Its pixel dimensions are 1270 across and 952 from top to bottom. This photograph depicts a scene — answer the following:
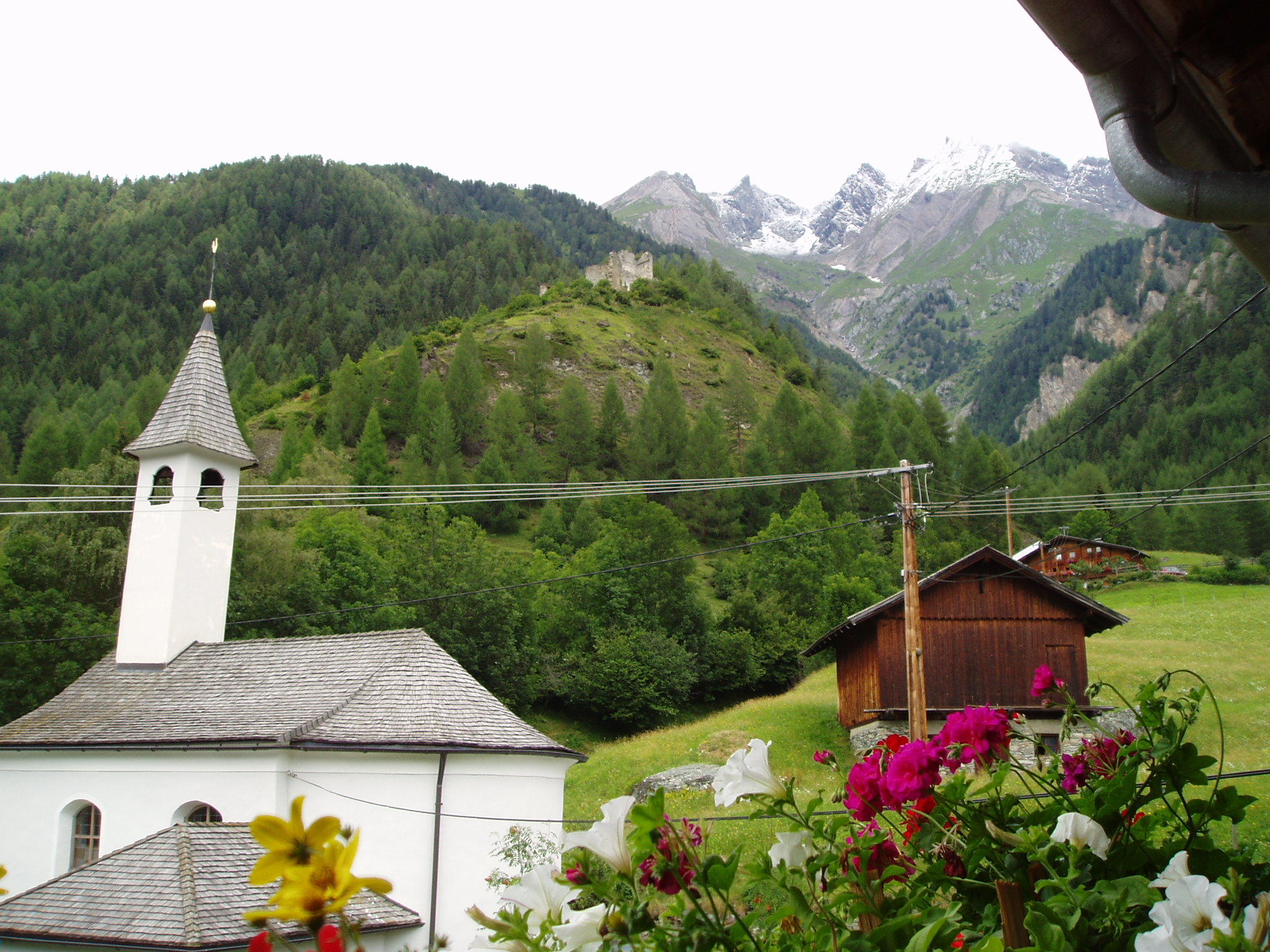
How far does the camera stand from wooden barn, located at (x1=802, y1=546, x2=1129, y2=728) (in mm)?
23844

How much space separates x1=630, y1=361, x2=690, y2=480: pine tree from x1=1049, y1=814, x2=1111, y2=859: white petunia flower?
220 feet

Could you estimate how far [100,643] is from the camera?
30719 millimetres

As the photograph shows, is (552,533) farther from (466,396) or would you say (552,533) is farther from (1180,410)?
(1180,410)

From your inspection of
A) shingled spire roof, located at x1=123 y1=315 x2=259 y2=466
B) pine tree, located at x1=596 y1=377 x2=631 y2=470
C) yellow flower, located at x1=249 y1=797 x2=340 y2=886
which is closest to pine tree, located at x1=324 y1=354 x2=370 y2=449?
pine tree, located at x1=596 y1=377 x2=631 y2=470

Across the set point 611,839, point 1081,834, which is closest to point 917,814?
point 1081,834

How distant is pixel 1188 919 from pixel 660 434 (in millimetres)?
69822

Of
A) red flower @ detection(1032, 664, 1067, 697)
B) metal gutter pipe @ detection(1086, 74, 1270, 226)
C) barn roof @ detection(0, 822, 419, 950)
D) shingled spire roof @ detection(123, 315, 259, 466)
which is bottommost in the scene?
barn roof @ detection(0, 822, 419, 950)

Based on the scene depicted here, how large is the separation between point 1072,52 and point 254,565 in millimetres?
40124

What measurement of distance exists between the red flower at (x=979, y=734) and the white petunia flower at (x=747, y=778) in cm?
57

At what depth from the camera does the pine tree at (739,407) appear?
79.7 metres

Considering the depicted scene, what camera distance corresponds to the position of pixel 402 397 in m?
72.2

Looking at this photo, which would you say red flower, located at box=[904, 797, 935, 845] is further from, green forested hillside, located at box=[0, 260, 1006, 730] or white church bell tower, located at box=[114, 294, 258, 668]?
green forested hillside, located at box=[0, 260, 1006, 730]

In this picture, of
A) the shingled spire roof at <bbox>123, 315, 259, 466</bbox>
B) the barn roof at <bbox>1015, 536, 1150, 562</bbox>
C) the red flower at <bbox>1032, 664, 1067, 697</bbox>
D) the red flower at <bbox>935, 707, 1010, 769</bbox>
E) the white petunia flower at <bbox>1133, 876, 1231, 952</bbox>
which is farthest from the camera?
the barn roof at <bbox>1015, 536, 1150, 562</bbox>

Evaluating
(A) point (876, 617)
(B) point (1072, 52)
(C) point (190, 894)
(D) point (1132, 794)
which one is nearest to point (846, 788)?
(D) point (1132, 794)
